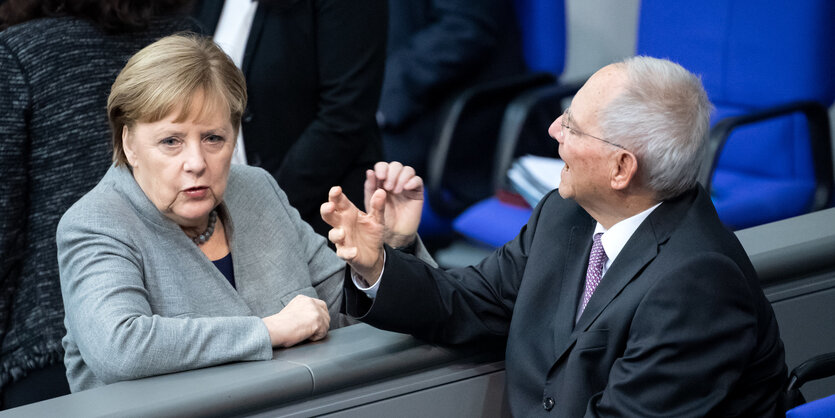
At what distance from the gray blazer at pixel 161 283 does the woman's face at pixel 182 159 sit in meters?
0.03

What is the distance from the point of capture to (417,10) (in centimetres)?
343

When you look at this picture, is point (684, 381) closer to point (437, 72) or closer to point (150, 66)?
point (150, 66)

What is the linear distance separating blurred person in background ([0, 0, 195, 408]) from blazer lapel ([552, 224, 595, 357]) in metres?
0.90

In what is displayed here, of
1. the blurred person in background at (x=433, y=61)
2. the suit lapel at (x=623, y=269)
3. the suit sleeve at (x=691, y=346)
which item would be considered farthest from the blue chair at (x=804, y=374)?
the blurred person in background at (x=433, y=61)

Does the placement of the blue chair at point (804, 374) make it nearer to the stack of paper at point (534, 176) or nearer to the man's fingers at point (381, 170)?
the man's fingers at point (381, 170)

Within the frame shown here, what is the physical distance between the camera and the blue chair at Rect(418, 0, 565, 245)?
320cm

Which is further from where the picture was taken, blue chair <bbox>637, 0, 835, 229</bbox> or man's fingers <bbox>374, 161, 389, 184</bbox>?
blue chair <bbox>637, 0, 835, 229</bbox>

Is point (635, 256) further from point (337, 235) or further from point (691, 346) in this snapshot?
point (337, 235)

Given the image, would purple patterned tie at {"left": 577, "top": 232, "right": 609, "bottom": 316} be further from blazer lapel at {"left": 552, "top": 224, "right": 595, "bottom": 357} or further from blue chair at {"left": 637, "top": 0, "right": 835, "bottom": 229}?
blue chair at {"left": 637, "top": 0, "right": 835, "bottom": 229}

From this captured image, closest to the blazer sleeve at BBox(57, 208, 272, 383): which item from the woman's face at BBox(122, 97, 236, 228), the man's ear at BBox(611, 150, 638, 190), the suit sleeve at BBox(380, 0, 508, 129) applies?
the woman's face at BBox(122, 97, 236, 228)

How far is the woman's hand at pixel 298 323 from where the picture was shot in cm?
158

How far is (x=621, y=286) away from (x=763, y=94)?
5.26ft

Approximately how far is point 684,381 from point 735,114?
170cm

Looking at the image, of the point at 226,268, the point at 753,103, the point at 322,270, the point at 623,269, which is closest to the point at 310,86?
the point at 322,270
